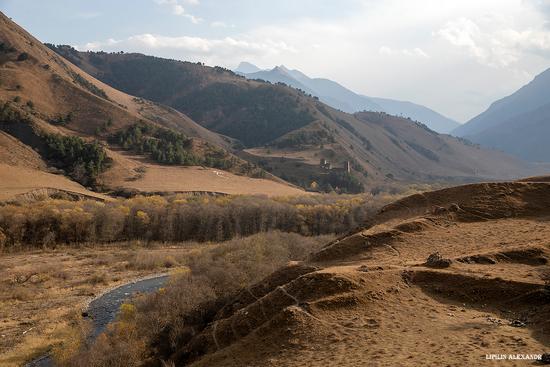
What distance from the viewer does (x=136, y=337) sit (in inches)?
1382

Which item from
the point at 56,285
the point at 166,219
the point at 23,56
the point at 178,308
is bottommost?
the point at 56,285

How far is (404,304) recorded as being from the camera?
20.9 m

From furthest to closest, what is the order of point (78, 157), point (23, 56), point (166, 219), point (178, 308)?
point (23, 56)
point (78, 157)
point (166, 219)
point (178, 308)

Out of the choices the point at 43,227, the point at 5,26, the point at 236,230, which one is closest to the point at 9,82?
the point at 5,26

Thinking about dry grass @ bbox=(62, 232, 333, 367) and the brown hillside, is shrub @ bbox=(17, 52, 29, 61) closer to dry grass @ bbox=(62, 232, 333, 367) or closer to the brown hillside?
dry grass @ bbox=(62, 232, 333, 367)

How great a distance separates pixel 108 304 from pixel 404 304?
133 ft

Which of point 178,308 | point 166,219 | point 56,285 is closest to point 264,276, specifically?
point 178,308

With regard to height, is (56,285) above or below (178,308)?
below

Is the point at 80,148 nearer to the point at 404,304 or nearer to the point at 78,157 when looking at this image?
the point at 78,157

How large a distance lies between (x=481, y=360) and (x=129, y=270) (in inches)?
2461

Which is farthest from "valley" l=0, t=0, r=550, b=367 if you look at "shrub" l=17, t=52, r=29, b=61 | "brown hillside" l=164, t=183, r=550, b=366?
"shrub" l=17, t=52, r=29, b=61

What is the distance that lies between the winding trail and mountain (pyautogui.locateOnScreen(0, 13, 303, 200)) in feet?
133

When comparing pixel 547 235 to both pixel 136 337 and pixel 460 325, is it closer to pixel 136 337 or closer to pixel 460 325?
pixel 460 325

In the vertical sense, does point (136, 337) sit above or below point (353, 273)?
below
